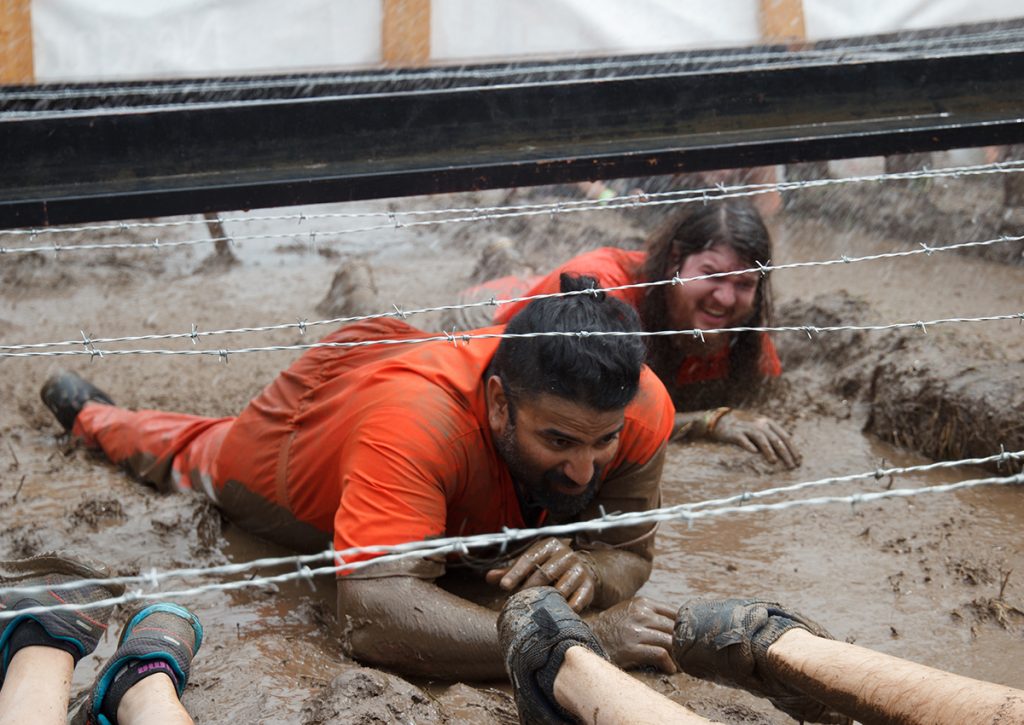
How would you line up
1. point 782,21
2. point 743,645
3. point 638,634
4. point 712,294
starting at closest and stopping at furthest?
point 743,645, point 638,634, point 782,21, point 712,294

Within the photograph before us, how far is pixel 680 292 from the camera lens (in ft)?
15.2

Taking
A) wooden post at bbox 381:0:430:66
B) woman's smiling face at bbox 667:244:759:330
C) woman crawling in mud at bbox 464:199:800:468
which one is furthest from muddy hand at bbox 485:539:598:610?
wooden post at bbox 381:0:430:66

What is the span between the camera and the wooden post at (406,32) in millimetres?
4145

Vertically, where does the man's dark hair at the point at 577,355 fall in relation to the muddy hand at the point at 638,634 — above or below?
above

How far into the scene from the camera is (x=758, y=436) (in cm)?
477

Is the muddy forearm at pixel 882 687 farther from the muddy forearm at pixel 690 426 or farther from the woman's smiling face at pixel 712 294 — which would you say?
the muddy forearm at pixel 690 426

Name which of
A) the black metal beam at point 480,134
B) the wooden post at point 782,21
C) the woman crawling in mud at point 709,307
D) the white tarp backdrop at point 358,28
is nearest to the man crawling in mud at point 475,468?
the black metal beam at point 480,134

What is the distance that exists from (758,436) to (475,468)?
1.91m

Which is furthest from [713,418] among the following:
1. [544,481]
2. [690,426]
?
[544,481]

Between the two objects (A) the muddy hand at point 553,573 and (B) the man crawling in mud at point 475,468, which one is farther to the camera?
(A) the muddy hand at point 553,573

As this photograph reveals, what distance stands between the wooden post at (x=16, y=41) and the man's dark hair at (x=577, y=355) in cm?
200

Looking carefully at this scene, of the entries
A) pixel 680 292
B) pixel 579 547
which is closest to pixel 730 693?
pixel 579 547

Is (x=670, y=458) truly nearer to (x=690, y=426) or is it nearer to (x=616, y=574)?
(x=690, y=426)

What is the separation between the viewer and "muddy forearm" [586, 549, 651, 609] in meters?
3.28
